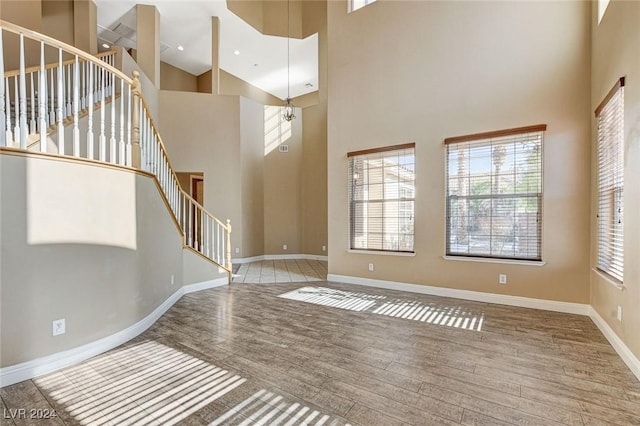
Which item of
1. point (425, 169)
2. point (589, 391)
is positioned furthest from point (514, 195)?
point (589, 391)

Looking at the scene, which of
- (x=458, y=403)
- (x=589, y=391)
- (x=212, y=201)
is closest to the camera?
(x=458, y=403)

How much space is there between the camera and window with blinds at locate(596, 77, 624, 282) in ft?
9.16

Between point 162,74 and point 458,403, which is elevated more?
point 162,74

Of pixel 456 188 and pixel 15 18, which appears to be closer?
pixel 456 188

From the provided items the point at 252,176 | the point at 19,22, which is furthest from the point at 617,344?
the point at 19,22

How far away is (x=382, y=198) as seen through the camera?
17.0 feet

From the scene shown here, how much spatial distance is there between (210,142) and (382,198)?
183 inches

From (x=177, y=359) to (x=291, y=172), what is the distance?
6477 mm

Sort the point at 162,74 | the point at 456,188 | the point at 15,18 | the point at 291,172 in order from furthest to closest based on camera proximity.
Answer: the point at 162,74
the point at 291,172
the point at 15,18
the point at 456,188

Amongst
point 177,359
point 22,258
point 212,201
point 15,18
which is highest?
point 15,18

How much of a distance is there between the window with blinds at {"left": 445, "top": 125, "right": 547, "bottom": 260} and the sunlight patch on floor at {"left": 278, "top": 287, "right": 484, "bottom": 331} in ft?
3.18

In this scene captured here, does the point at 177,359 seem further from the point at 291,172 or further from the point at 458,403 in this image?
the point at 291,172

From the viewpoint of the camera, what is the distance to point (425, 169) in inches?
184

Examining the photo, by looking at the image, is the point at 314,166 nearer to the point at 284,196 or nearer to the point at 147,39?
the point at 284,196
